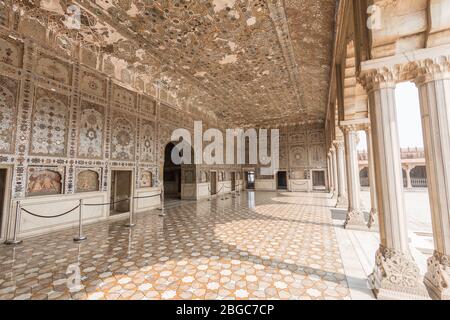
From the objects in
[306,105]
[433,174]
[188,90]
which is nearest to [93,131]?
[188,90]

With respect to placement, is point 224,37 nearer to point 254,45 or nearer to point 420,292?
point 254,45

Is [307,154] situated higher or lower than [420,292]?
higher

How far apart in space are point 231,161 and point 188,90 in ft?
25.9

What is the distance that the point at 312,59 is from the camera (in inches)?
271

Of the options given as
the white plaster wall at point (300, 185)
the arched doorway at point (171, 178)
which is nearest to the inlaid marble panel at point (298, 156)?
the white plaster wall at point (300, 185)

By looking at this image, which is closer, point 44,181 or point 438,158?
point 438,158

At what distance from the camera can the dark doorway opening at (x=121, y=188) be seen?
7.68 meters

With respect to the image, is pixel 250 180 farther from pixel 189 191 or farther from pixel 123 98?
pixel 123 98

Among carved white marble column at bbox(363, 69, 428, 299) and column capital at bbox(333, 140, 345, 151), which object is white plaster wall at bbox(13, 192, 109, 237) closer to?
carved white marble column at bbox(363, 69, 428, 299)

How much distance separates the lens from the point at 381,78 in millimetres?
2660

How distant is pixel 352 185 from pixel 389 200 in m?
3.58

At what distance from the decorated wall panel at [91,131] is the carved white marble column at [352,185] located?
7259 millimetres

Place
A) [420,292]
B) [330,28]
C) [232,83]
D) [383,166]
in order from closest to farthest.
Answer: [420,292] → [383,166] → [330,28] → [232,83]

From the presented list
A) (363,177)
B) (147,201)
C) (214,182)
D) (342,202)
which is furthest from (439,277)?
(363,177)
